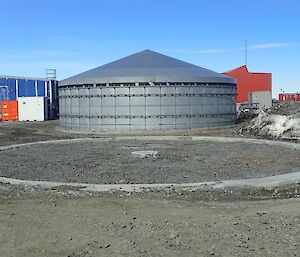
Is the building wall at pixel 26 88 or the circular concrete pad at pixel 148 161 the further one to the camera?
the building wall at pixel 26 88

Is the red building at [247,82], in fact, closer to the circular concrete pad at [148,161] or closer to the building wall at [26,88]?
the building wall at [26,88]

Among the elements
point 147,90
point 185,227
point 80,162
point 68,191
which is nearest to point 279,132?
point 147,90

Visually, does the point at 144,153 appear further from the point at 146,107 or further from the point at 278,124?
the point at 278,124

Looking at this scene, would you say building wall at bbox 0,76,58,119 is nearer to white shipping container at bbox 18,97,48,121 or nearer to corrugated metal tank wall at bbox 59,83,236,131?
white shipping container at bbox 18,97,48,121

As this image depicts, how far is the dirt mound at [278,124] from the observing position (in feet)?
87.1

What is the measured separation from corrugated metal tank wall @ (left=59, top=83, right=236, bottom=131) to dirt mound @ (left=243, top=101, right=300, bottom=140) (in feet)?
12.8

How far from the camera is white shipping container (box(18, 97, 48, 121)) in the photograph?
4759 centimetres

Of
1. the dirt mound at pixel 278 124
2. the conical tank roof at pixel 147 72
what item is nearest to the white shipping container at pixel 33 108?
the conical tank roof at pixel 147 72

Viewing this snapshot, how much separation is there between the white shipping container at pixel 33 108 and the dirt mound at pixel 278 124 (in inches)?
1067

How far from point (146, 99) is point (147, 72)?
249cm

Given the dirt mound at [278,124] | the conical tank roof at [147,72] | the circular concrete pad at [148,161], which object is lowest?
the circular concrete pad at [148,161]

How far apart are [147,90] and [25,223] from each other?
898 inches

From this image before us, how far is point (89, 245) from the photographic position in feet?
22.8

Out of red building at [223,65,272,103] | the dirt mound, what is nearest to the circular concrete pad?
the dirt mound
